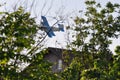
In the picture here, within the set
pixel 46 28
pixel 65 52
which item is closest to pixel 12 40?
pixel 46 28

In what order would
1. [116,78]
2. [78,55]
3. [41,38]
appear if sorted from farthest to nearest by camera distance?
[78,55]
[41,38]
[116,78]

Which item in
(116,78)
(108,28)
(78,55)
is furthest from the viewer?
(78,55)

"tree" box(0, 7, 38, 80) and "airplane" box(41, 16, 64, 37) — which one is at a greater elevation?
"airplane" box(41, 16, 64, 37)

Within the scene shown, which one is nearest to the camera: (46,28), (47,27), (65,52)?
(46,28)

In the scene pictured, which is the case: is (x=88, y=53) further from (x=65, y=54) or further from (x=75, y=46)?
(x=65, y=54)

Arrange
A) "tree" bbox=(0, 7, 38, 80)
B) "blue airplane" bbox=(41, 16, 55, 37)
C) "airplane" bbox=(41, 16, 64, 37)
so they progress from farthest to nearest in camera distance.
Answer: "blue airplane" bbox=(41, 16, 55, 37)
"airplane" bbox=(41, 16, 64, 37)
"tree" bbox=(0, 7, 38, 80)

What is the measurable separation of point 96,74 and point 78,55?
24.9 feet

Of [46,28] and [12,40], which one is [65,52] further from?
[12,40]

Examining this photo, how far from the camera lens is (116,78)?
17.9m

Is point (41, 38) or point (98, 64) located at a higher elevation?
point (41, 38)

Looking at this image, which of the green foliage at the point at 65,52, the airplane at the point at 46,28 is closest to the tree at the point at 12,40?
the green foliage at the point at 65,52

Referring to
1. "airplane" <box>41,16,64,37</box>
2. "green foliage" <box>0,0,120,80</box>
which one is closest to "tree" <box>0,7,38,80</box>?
"green foliage" <box>0,0,120,80</box>

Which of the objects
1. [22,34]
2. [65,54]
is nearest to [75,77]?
[65,54]

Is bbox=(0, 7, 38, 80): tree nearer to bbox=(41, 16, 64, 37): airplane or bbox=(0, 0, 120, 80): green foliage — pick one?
bbox=(0, 0, 120, 80): green foliage
